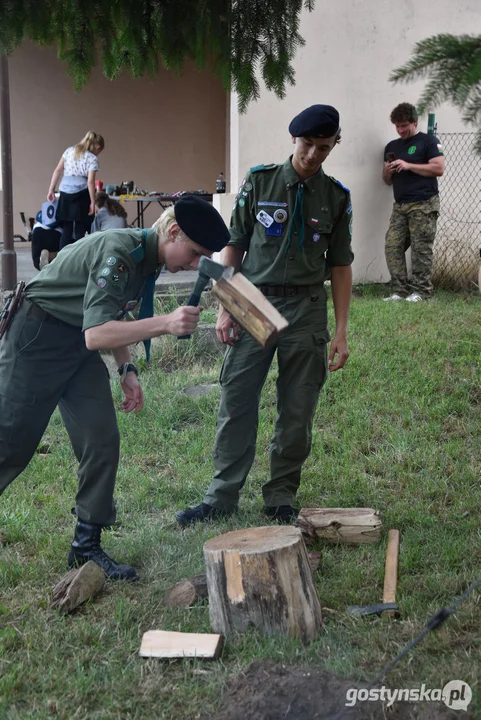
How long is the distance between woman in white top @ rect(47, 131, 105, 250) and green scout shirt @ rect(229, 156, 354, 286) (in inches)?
189

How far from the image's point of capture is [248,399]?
4141 millimetres

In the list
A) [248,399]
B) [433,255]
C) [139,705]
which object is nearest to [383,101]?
[433,255]

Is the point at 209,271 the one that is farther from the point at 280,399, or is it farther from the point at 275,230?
the point at 280,399

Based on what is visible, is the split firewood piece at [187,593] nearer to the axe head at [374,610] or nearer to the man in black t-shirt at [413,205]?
the axe head at [374,610]

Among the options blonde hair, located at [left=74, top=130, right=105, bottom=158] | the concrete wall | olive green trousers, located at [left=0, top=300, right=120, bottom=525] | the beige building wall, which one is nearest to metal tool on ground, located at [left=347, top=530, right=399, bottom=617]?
olive green trousers, located at [left=0, top=300, right=120, bottom=525]

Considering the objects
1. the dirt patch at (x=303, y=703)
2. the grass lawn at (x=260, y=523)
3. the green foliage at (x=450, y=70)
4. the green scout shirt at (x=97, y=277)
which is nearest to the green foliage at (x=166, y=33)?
the green scout shirt at (x=97, y=277)

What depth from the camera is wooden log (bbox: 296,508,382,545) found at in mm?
3971

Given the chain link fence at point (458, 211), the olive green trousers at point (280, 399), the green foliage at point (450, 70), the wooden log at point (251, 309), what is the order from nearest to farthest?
the green foliage at point (450, 70), the wooden log at point (251, 309), the olive green trousers at point (280, 399), the chain link fence at point (458, 211)

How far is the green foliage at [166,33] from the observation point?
3.32 meters

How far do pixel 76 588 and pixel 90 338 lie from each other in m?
1.12

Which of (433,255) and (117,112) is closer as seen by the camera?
(433,255)

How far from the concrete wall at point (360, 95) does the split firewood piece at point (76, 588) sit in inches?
234

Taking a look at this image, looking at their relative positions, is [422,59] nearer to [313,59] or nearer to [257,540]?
[257,540]

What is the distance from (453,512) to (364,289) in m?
4.98
